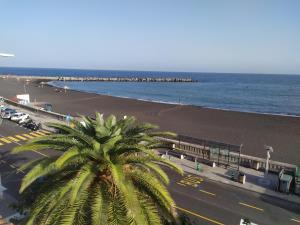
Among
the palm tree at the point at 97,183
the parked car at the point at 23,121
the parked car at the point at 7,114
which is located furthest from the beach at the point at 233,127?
the palm tree at the point at 97,183

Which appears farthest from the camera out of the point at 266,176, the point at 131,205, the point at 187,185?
the point at 266,176

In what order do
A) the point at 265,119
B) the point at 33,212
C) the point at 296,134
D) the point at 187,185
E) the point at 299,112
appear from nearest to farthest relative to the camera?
the point at 33,212 < the point at 187,185 < the point at 296,134 < the point at 265,119 < the point at 299,112

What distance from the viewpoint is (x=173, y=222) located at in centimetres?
984

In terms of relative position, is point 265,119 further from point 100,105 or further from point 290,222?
point 290,222

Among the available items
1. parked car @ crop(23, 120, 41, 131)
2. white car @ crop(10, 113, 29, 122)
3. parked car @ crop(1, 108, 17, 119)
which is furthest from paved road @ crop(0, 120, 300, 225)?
parked car @ crop(1, 108, 17, 119)

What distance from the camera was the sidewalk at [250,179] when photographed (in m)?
21.4

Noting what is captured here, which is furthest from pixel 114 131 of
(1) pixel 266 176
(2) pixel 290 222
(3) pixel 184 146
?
(3) pixel 184 146

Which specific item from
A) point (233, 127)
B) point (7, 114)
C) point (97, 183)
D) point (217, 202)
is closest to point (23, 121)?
point (7, 114)

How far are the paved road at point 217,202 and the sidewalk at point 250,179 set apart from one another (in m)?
0.63

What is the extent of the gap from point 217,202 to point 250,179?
535cm

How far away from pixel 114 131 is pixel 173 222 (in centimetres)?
342

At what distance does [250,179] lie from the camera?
2414 cm

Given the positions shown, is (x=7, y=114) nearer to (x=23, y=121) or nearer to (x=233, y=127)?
(x=23, y=121)

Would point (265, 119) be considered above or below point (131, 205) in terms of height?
below
